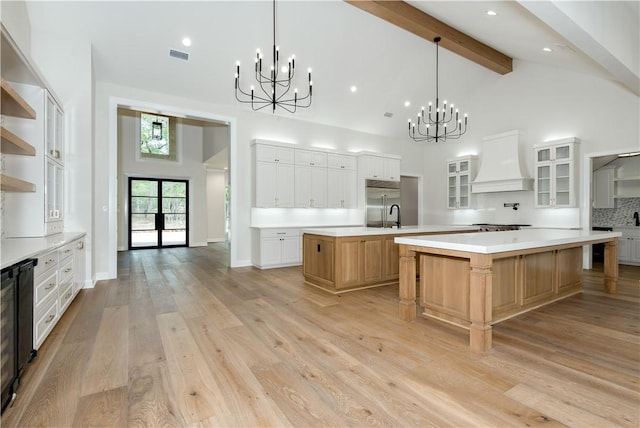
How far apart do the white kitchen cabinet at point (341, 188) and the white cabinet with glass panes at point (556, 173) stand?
3870 mm

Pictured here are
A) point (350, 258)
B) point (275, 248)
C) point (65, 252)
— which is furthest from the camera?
point (275, 248)

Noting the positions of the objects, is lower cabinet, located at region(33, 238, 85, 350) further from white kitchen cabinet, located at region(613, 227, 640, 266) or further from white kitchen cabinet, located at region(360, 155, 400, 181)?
white kitchen cabinet, located at region(613, 227, 640, 266)

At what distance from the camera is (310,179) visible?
6.97 metres

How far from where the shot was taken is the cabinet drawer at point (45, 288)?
7.98 feet

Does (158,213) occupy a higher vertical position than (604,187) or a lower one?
lower

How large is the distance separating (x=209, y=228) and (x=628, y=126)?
37.6ft

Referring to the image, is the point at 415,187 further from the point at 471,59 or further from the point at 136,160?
the point at 136,160

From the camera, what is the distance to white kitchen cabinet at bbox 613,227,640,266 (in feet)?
21.1

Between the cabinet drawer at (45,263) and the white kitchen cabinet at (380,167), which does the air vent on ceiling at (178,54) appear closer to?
the cabinet drawer at (45,263)

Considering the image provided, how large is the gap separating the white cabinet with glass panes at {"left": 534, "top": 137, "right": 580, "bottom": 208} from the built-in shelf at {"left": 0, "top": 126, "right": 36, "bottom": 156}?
8122mm

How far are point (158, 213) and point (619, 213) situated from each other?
12.1 m

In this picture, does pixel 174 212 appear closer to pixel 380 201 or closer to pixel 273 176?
pixel 273 176

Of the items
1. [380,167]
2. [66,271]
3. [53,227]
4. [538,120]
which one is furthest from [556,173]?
[53,227]

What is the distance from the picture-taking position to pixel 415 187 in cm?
930
